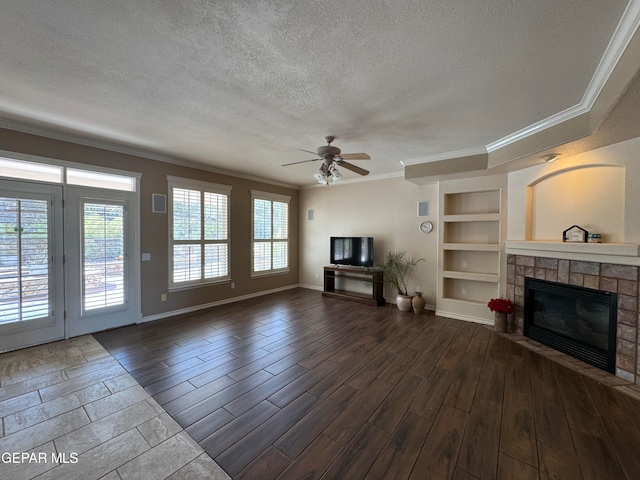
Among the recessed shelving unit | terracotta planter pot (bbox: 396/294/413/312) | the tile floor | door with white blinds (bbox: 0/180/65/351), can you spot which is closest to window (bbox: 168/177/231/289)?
door with white blinds (bbox: 0/180/65/351)

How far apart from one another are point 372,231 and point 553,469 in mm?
4646

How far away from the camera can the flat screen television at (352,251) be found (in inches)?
227

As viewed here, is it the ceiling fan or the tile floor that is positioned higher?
the ceiling fan

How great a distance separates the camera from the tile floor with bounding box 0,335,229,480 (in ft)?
5.44

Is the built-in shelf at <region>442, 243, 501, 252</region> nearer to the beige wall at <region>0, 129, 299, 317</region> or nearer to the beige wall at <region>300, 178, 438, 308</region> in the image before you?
the beige wall at <region>300, 178, 438, 308</region>

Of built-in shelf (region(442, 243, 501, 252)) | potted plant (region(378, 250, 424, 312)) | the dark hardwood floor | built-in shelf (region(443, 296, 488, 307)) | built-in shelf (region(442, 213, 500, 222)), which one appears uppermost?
built-in shelf (region(442, 213, 500, 222))

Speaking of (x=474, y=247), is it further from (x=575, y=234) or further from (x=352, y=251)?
(x=352, y=251)

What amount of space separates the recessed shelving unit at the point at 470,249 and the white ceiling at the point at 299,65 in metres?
1.37

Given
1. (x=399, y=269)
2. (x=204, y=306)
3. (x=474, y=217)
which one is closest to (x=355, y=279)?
(x=399, y=269)

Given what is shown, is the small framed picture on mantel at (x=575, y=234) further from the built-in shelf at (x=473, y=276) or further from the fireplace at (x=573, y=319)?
the built-in shelf at (x=473, y=276)

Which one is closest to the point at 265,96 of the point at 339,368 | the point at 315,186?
the point at 339,368

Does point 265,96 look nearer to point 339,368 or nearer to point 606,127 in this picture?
point 339,368

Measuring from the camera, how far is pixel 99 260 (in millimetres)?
3873

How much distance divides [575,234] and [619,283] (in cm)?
73
